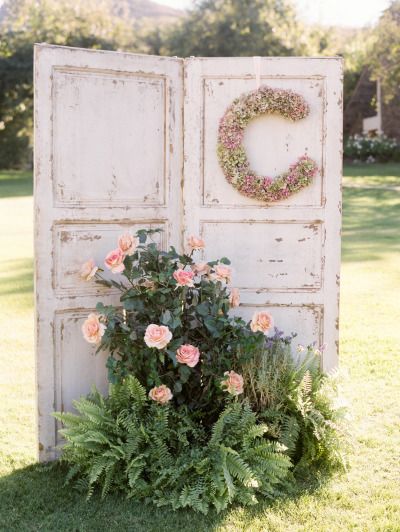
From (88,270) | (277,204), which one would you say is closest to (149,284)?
(88,270)

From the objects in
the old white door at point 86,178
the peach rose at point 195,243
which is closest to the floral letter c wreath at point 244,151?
the old white door at point 86,178

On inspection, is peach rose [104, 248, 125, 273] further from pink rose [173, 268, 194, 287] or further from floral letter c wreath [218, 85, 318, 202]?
floral letter c wreath [218, 85, 318, 202]

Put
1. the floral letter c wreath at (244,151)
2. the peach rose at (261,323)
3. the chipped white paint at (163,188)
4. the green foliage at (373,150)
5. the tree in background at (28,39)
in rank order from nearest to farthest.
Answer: the peach rose at (261,323) → the chipped white paint at (163,188) → the floral letter c wreath at (244,151) → the green foliage at (373,150) → the tree in background at (28,39)

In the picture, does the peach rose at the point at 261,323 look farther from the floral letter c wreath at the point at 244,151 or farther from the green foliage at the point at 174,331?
the floral letter c wreath at the point at 244,151

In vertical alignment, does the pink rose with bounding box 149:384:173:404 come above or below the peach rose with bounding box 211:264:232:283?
below

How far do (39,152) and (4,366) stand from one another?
8.69ft

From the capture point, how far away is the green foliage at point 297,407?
390cm

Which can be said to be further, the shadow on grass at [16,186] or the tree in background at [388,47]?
the shadow on grass at [16,186]

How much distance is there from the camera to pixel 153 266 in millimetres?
3926

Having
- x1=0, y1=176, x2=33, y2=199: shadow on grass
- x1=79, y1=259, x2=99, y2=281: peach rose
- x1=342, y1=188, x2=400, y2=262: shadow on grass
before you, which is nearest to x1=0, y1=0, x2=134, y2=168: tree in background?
x1=0, y1=176, x2=33, y2=199: shadow on grass

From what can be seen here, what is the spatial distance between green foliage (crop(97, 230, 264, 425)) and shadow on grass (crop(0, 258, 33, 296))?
5.36 m

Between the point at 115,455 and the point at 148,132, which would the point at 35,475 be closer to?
the point at 115,455

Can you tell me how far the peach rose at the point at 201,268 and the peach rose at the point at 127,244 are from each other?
339mm

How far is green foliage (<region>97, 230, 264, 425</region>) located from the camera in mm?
3791
